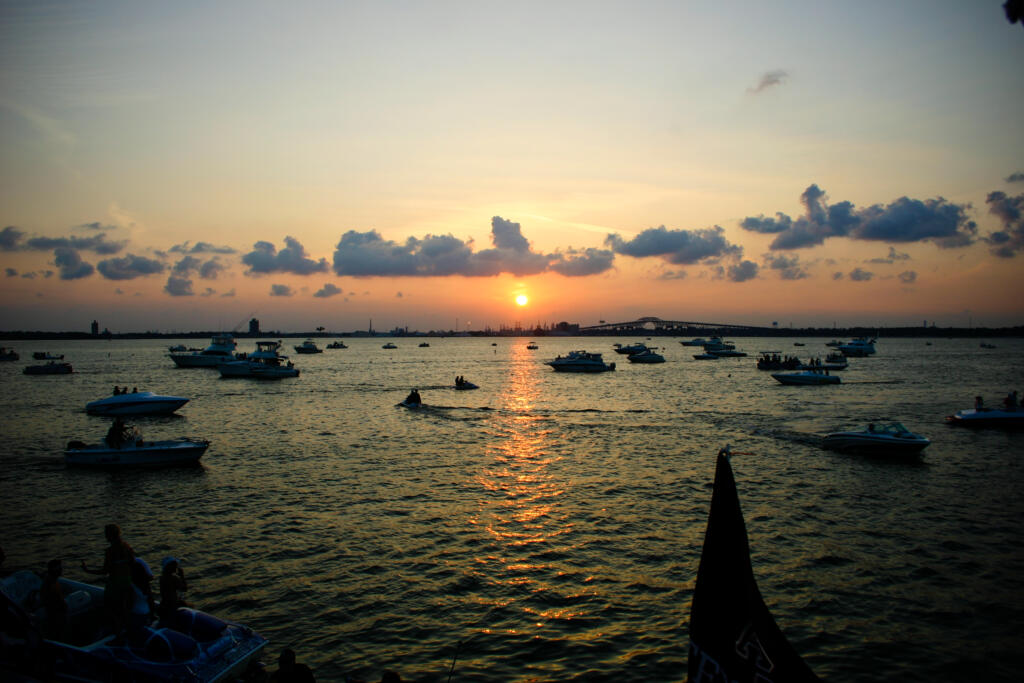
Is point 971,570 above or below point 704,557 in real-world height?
below

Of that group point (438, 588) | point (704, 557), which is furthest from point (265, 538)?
point (704, 557)

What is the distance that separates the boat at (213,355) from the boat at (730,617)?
364ft

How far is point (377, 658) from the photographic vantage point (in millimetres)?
12648

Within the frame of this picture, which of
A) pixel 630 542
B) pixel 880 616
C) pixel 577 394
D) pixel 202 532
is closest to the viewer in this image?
pixel 880 616

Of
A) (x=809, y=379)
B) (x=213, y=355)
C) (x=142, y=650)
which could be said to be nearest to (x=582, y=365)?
(x=809, y=379)

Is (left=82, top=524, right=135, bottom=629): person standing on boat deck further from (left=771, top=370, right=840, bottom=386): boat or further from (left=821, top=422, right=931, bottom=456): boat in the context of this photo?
(left=771, top=370, right=840, bottom=386): boat

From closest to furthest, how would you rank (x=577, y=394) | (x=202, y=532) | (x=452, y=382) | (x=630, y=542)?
(x=630, y=542) < (x=202, y=532) < (x=577, y=394) < (x=452, y=382)

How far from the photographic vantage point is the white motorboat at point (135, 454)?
3055 cm

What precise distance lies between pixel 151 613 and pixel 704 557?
11362 millimetres

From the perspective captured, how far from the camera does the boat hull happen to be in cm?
3055

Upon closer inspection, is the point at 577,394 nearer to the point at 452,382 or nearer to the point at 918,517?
the point at 452,382

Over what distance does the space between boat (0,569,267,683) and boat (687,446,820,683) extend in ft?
28.0

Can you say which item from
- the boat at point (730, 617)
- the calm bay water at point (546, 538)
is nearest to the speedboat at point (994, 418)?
the calm bay water at point (546, 538)

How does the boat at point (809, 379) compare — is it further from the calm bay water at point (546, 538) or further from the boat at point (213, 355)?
the boat at point (213, 355)
